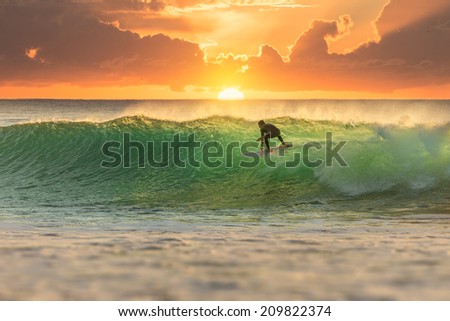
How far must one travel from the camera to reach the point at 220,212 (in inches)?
539

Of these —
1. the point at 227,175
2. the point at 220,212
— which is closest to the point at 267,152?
the point at 227,175

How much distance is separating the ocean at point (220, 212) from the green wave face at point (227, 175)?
6cm

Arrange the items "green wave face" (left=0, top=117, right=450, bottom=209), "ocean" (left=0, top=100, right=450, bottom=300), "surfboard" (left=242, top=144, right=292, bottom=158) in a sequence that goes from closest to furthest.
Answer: "ocean" (left=0, top=100, right=450, bottom=300)
"green wave face" (left=0, top=117, right=450, bottom=209)
"surfboard" (left=242, top=144, right=292, bottom=158)

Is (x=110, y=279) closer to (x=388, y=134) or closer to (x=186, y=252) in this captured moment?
(x=186, y=252)

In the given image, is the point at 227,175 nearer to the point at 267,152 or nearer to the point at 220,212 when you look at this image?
Answer: the point at 267,152

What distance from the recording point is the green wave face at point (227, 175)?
52.0 ft

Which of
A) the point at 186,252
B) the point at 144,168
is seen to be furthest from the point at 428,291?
the point at 144,168

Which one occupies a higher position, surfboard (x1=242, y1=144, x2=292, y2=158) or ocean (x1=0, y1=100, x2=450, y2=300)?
surfboard (x1=242, y1=144, x2=292, y2=158)

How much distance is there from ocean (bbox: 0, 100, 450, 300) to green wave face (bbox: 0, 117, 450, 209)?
0.06 meters

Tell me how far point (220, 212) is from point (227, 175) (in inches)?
254

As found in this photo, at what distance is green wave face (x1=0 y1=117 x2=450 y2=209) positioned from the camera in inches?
624

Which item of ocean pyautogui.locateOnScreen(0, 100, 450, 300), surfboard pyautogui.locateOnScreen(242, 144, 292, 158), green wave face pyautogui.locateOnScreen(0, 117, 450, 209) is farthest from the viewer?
surfboard pyautogui.locateOnScreen(242, 144, 292, 158)

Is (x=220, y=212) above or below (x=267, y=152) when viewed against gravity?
below

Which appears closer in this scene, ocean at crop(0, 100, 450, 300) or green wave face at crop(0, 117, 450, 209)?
ocean at crop(0, 100, 450, 300)
